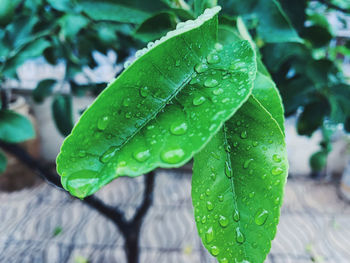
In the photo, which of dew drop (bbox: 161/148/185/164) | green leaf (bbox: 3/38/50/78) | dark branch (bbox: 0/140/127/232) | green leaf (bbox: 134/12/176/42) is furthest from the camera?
dark branch (bbox: 0/140/127/232)

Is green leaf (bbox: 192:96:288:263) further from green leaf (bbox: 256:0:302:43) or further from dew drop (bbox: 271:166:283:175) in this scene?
green leaf (bbox: 256:0:302:43)

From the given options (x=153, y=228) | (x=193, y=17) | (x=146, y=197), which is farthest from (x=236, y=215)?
(x=153, y=228)

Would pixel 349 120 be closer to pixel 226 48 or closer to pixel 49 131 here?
pixel 226 48

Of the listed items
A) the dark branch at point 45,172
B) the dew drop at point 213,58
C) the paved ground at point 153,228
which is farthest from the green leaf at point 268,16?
the paved ground at point 153,228

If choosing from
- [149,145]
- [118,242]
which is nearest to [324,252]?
[118,242]

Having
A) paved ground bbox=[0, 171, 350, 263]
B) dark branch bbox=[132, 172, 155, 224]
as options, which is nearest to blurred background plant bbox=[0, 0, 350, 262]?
dark branch bbox=[132, 172, 155, 224]

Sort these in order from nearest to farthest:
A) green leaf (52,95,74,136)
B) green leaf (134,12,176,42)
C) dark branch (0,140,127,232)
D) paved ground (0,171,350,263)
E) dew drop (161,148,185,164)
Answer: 1. dew drop (161,148,185,164)
2. green leaf (134,12,176,42)
3. green leaf (52,95,74,136)
4. dark branch (0,140,127,232)
5. paved ground (0,171,350,263)
